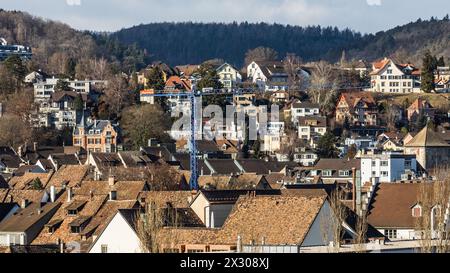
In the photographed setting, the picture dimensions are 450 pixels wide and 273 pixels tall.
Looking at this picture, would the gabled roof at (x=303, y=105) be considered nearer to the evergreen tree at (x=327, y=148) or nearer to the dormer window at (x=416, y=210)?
the evergreen tree at (x=327, y=148)

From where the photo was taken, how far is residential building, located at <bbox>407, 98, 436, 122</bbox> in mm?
65625

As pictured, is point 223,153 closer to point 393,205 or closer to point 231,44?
point 393,205

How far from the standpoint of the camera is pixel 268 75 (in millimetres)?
78438

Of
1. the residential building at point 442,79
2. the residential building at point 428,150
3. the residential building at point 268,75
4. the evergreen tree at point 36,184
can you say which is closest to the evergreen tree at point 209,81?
the residential building at point 268,75

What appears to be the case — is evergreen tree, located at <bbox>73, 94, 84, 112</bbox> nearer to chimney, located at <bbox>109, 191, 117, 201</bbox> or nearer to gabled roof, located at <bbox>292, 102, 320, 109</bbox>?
gabled roof, located at <bbox>292, 102, 320, 109</bbox>

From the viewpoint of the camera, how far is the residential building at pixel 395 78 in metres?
74.3

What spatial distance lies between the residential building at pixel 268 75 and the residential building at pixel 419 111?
34.6 ft

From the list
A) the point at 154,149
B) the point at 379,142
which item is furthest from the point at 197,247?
the point at 379,142

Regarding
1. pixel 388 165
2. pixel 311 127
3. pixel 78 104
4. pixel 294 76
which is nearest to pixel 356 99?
pixel 311 127

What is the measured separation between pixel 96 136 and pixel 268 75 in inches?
805

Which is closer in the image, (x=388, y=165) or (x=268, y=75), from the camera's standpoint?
(x=388, y=165)

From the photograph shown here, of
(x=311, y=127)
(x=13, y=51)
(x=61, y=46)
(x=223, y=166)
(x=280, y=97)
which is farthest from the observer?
(x=13, y=51)

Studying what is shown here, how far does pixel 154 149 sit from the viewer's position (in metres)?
51.7
